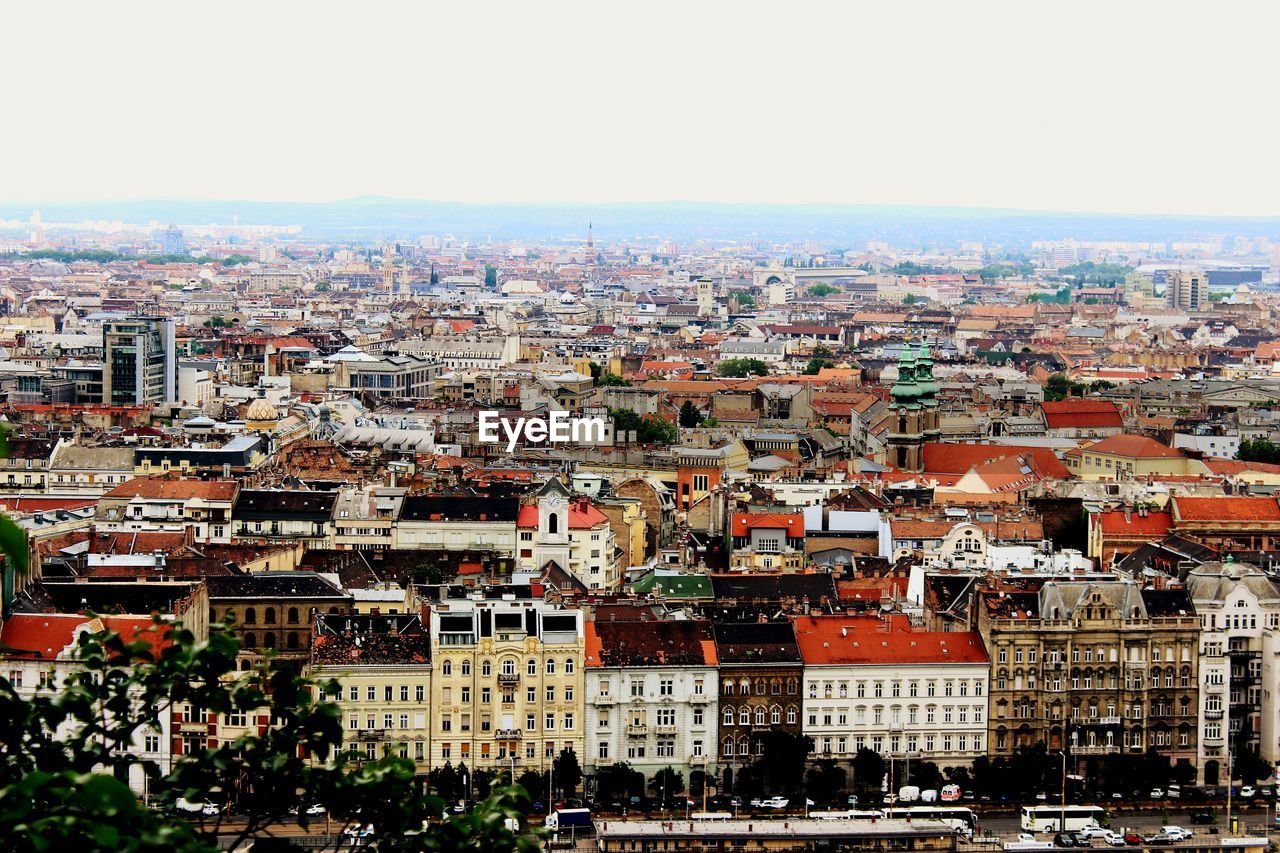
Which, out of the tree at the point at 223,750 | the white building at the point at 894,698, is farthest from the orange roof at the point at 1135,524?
the tree at the point at 223,750

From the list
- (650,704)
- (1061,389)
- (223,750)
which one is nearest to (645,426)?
(1061,389)

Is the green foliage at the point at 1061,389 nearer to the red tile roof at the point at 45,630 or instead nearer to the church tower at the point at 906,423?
the church tower at the point at 906,423

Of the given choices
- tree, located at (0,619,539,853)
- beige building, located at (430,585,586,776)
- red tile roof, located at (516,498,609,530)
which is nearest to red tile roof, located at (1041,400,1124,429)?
red tile roof, located at (516,498,609,530)

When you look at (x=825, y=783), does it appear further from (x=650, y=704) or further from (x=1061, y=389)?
(x=1061, y=389)

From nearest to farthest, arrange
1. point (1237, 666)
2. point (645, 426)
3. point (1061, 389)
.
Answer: point (1237, 666), point (645, 426), point (1061, 389)

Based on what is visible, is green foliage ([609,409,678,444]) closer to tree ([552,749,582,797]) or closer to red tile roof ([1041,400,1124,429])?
red tile roof ([1041,400,1124,429])

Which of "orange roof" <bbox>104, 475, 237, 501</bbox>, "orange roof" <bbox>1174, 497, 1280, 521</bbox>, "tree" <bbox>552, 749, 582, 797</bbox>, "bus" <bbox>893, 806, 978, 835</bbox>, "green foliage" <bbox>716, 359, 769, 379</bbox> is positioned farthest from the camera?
"green foliage" <bbox>716, 359, 769, 379</bbox>
